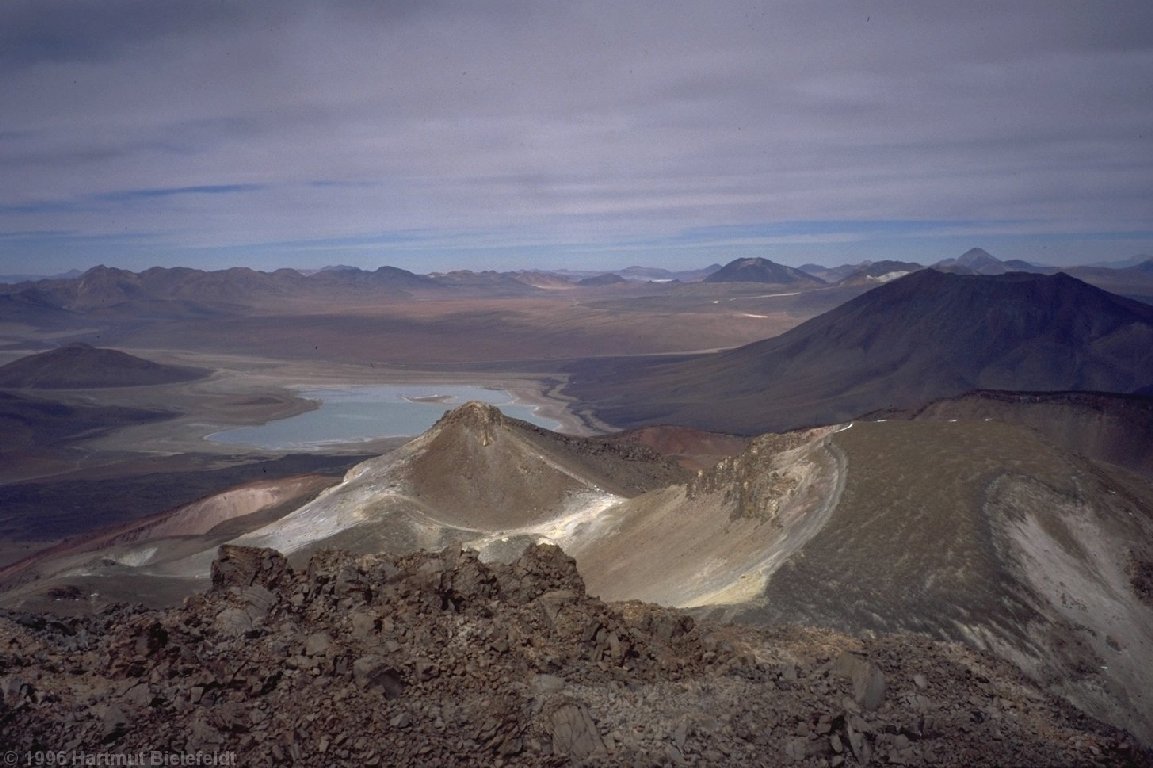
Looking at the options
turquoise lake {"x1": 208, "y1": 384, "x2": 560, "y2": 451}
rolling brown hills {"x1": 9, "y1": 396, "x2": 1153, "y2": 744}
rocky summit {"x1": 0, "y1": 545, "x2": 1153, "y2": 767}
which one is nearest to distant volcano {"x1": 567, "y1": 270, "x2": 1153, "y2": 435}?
turquoise lake {"x1": 208, "y1": 384, "x2": 560, "y2": 451}

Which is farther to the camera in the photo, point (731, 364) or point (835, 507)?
point (731, 364)

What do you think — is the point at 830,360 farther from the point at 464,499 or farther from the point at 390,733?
the point at 390,733

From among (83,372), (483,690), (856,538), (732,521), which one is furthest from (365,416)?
(483,690)

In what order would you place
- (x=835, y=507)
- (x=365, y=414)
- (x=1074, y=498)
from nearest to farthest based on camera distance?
(x=835, y=507), (x=1074, y=498), (x=365, y=414)

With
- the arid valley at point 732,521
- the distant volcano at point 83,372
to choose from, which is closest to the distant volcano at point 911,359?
the arid valley at point 732,521

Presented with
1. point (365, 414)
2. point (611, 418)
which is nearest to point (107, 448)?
point (365, 414)
